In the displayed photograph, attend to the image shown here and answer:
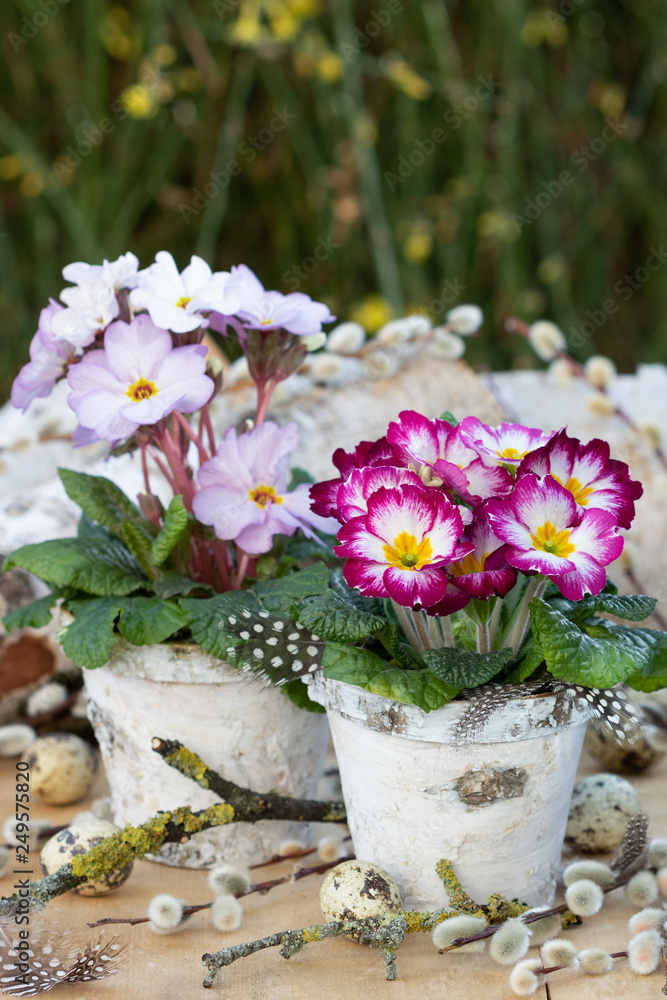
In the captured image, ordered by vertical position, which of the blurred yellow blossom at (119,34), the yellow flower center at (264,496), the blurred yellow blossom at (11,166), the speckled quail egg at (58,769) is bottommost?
the speckled quail egg at (58,769)

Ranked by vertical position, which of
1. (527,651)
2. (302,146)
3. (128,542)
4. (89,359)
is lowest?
(527,651)

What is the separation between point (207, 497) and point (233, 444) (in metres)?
0.04

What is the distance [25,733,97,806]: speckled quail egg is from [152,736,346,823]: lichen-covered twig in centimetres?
19

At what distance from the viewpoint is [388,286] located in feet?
6.66

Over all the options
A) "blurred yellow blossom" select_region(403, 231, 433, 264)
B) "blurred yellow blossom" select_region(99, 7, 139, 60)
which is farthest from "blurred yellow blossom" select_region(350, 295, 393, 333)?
"blurred yellow blossom" select_region(99, 7, 139, 60)

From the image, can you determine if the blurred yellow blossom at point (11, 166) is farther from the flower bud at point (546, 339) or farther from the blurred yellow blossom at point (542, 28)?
the flower bud at point (546, 339)

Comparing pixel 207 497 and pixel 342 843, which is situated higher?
pixel 207 497

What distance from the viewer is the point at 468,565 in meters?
0.62

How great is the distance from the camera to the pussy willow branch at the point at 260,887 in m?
0.67

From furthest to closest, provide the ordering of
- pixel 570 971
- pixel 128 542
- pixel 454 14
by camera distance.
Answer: pixel 454 14 < pixel 128 542 < pixel 570 971

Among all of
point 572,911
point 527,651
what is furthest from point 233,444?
point 572,911

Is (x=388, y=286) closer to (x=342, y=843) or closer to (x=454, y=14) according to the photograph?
(x=454, y=14)

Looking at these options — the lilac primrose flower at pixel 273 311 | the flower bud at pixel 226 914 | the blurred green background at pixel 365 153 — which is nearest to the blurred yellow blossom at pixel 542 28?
the blurred green background at pixel 365 153

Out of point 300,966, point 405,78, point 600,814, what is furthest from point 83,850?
point 405,78
